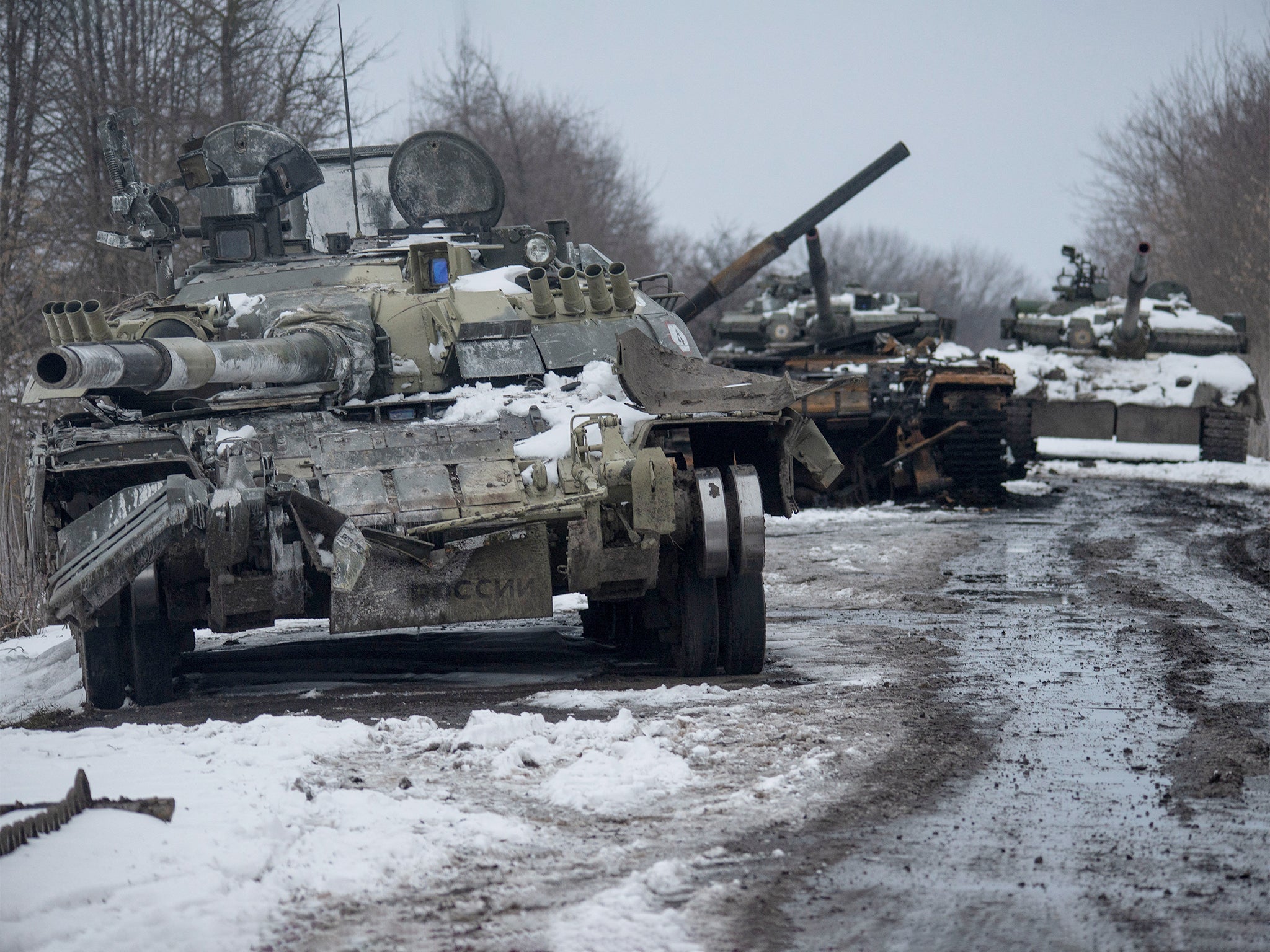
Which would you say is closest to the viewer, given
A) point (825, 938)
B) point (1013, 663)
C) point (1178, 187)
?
point (825, 938)

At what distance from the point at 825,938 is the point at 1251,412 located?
18180 millimetres

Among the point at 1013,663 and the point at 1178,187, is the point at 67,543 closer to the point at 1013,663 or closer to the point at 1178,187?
the point at 1013,663

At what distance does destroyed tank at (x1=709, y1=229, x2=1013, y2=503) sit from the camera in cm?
1684

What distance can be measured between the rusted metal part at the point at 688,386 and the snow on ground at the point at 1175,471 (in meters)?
12.9

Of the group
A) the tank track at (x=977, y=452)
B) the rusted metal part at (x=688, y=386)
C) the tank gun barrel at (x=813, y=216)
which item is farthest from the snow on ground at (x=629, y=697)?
the tank track at (x=977, y=452)

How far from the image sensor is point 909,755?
18.2 feet

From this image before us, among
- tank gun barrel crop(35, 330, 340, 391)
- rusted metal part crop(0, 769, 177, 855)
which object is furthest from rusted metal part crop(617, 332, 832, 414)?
rusted metal part crop(0, 769, 177, 855)

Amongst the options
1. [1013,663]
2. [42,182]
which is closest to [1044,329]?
[42,182]

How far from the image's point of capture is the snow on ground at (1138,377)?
65.8ft

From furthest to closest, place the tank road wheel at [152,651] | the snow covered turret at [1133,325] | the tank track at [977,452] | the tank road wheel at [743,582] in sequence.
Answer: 1. the snow covered turret at [1133,325]
2. the tank track at [977,452]
3. the tank road wheel at [743,582]
4. the tank road wheel at [152,651]

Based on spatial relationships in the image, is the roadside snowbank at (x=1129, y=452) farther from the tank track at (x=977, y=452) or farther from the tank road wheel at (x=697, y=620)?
the tank road wheel at (x=697, y=620)

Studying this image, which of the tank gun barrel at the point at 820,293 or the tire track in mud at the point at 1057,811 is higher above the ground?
the tank gun barrel at the point at 820,293

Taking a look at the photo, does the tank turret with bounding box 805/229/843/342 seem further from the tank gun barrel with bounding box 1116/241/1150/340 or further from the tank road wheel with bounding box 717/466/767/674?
the tank road wheel with bounding box 717/466/767/674

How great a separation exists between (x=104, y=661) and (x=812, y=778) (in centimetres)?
348
